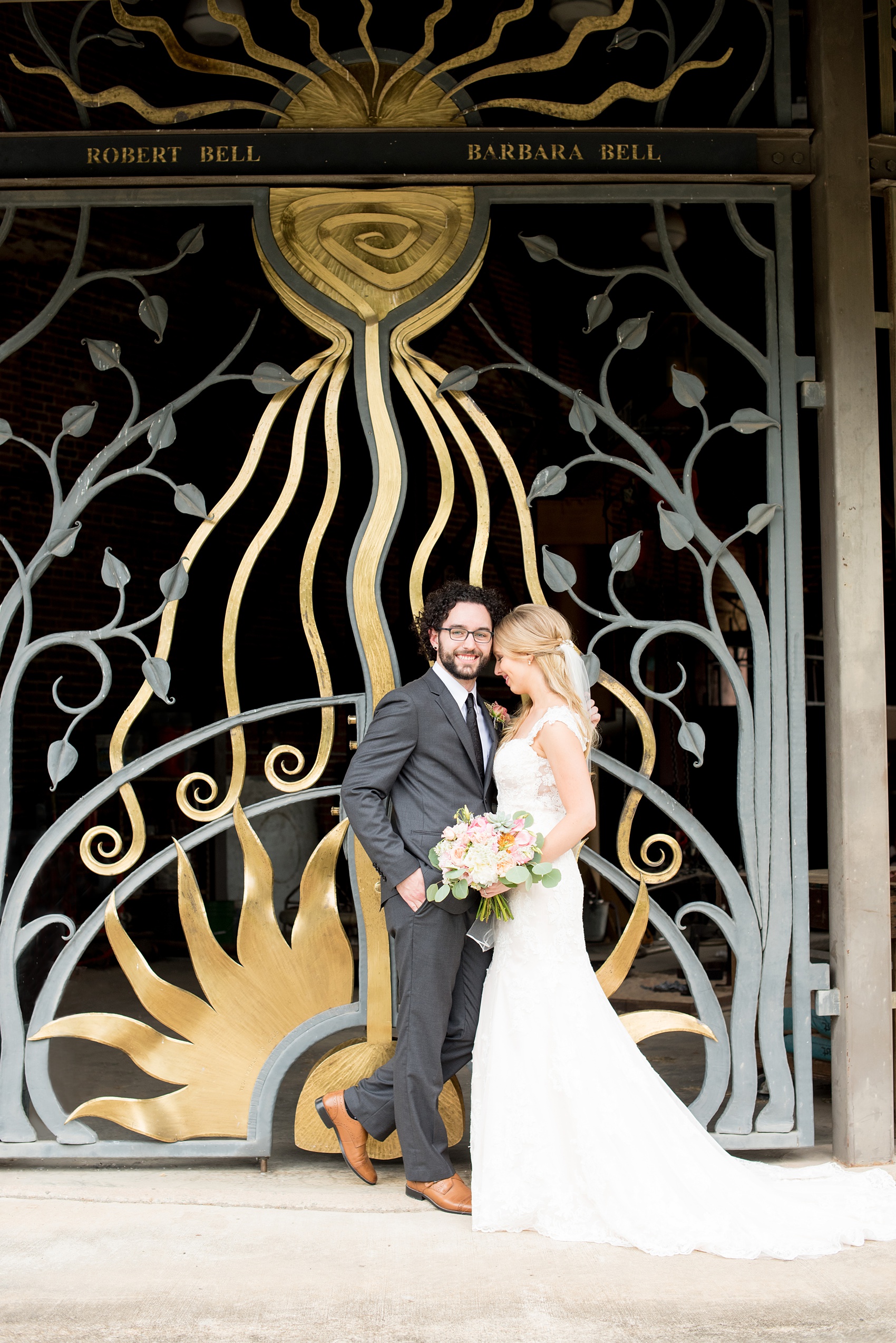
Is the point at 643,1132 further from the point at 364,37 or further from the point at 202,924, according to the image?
the point at 364,37

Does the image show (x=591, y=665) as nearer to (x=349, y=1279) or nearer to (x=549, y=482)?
(x=549, y=482)

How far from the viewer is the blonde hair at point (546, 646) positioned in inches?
145

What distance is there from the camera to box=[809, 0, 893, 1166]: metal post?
13.1ft

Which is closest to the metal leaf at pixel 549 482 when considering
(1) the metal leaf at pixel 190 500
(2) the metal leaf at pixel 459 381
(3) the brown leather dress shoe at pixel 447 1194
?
(2) the metal leaf at pixel 459 381

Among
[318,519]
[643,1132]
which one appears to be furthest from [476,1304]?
[318,519]

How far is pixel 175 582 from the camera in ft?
13.6

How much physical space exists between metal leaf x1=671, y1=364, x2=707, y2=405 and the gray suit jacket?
143 centimetres

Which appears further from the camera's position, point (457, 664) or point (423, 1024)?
point (457, 664)

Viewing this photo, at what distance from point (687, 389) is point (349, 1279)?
3119 millimetres

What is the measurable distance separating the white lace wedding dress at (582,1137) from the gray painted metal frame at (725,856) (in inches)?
16.2

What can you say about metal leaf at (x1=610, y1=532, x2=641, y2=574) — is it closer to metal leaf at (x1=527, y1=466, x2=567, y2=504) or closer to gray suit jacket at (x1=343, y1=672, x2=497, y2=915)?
metal leaf at (x1=527, y1=466, x2=567, y2=504)

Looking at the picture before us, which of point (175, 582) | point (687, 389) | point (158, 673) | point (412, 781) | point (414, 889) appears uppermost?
point (687, 389)

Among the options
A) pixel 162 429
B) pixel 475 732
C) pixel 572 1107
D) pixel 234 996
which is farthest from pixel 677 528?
pixel 234 996

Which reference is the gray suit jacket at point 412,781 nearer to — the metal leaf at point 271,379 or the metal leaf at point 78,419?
the metal leaf at point 271,379
